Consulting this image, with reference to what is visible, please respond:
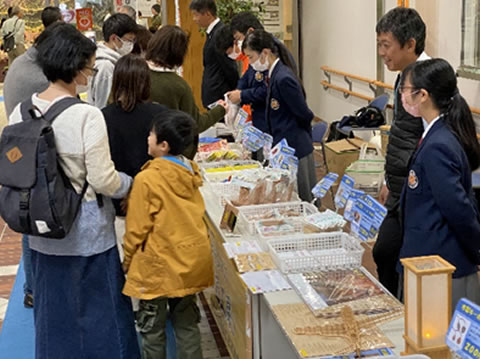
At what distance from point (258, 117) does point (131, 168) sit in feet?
5.97

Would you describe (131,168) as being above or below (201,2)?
below

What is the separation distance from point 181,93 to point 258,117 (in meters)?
1.19

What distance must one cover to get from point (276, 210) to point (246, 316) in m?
0.73

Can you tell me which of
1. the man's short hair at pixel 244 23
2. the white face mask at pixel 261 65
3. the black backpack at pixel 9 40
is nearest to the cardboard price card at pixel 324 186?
the white face mask at pixel 261 65

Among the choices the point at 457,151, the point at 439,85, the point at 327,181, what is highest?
the point at 439,85

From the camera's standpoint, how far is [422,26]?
10.7 ft

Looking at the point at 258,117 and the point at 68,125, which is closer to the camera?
the point at 68,125

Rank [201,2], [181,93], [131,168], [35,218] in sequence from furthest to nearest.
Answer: [201,2] < [181,93] < [131,168] < [35,218]

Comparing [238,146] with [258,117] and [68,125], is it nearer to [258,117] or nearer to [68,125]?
[258,117]

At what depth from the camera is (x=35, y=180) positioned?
2709 mm

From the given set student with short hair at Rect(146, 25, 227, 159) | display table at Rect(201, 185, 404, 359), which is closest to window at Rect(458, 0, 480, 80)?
student with short hair at Rect(146, 25, 227, 159)

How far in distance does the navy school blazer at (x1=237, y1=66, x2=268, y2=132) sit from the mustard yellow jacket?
6.38 feet

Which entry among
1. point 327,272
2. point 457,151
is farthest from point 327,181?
point 457,151

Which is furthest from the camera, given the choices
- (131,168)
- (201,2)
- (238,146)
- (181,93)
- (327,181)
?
(201,2)
